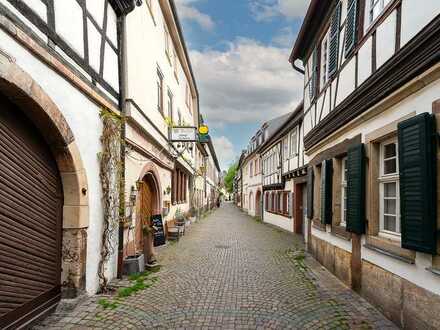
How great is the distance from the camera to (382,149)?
17.3 ft

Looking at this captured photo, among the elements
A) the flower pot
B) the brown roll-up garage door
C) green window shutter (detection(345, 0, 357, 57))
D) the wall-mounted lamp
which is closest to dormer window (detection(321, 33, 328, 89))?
green window shutter (detection(345, 0, 357, 57))

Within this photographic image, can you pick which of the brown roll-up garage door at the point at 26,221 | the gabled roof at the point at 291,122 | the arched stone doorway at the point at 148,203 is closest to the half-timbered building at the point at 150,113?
the arched stone doorway at the point at 148,203

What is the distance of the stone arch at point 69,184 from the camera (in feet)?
13.4

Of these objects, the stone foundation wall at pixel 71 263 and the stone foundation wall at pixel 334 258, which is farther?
the stone foundation wall at pixel 334 258

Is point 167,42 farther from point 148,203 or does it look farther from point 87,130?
point 87,130

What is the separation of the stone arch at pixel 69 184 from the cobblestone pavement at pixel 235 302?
0.62m

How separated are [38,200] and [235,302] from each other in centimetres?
330

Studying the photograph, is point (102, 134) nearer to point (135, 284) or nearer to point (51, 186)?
point (51, 186)

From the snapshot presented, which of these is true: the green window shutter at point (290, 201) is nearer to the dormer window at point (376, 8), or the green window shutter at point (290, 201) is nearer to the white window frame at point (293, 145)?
the white window frame at point (293, 145)

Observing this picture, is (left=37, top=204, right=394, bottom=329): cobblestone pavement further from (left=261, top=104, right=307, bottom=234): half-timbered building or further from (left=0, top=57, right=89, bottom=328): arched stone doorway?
(left=261, top=104, right=307, bottom=234): half-timbered building

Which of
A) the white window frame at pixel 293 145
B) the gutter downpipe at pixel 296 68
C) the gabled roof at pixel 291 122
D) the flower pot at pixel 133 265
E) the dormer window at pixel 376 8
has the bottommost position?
the flower pot at pixel 133 265

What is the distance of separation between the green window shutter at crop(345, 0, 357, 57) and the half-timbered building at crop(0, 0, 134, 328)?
458 cm

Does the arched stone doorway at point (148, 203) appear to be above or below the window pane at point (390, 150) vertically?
below

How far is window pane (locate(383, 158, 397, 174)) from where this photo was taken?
4953mm
